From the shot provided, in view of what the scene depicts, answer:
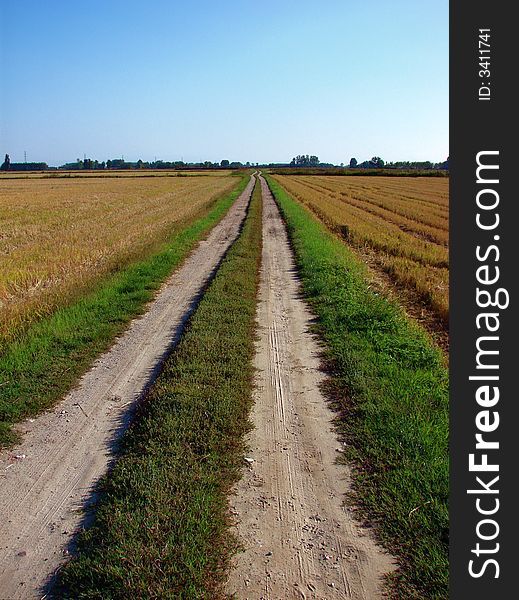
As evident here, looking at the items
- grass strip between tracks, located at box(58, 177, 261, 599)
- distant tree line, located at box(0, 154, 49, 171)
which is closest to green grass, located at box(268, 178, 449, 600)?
grass strip between tracks, located at box(58, 177, 261, 599)

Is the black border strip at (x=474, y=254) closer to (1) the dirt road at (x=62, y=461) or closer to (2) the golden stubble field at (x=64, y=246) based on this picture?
(1) the dirt road at (x=62, y=461)

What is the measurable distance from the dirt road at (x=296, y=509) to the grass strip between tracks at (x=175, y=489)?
18 cm

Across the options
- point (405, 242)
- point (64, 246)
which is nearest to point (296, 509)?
point (64, 246)

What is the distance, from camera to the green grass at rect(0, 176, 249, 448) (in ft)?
19.4

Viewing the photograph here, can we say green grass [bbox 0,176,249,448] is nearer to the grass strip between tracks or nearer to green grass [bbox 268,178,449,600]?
the grass strip between tracks

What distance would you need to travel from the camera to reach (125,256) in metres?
15.4

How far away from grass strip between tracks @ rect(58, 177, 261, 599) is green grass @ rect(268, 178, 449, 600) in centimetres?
115

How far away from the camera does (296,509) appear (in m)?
4.00

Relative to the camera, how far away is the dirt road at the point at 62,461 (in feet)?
11.7

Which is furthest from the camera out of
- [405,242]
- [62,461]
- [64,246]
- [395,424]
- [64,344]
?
[405,242]

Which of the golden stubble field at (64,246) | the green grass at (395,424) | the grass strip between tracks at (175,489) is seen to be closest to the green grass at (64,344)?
the golden stubble field at (64,246)

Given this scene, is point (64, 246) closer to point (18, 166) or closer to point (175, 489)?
point (175, 489)

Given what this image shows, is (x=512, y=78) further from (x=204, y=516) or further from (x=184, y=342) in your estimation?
(x=184, y=342)

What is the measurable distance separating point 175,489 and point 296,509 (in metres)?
0.97
